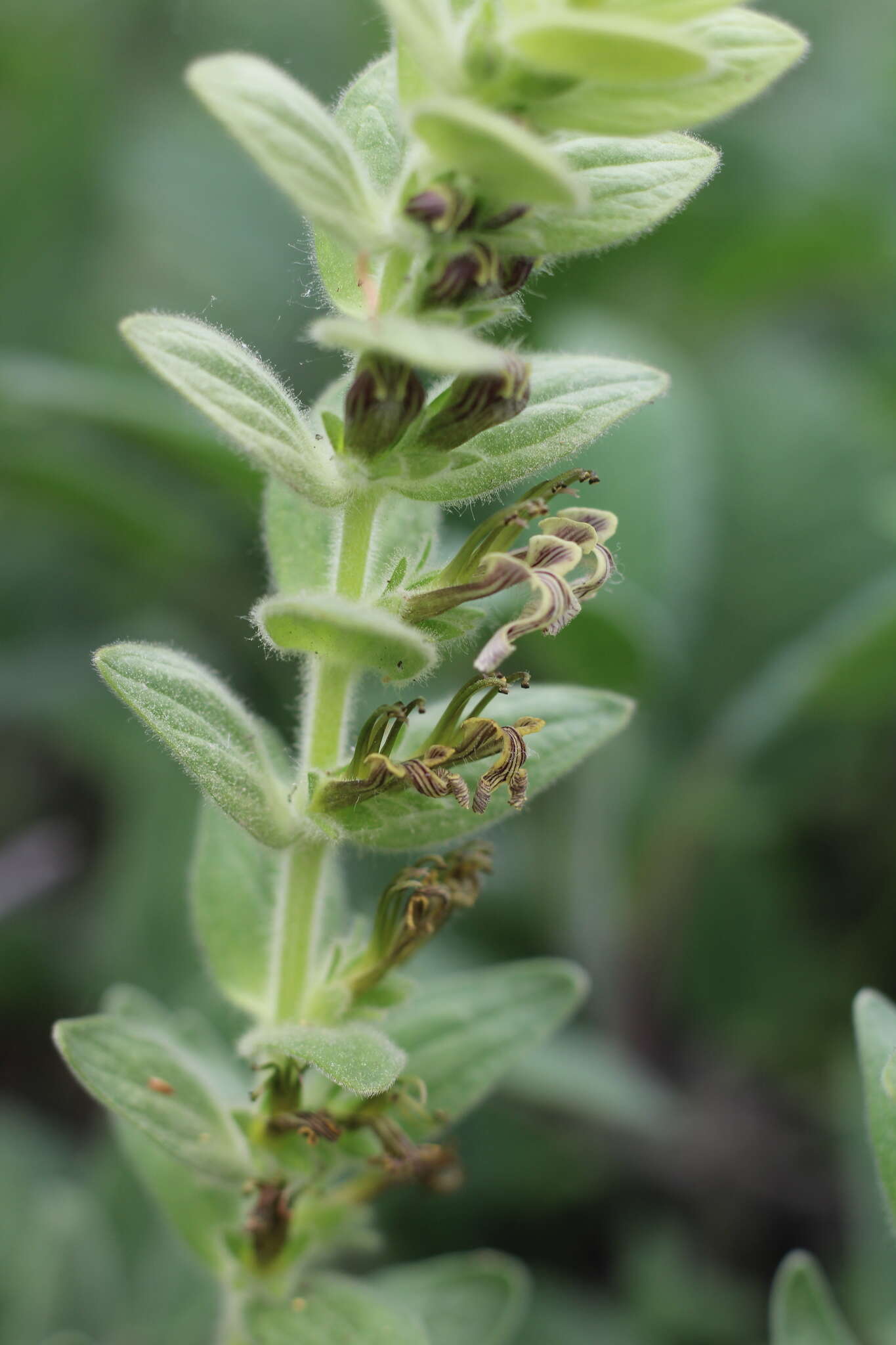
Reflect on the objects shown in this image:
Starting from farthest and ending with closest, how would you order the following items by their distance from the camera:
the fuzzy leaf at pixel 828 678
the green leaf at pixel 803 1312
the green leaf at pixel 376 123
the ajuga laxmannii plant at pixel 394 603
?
the fuzzy leaf at pixel 828 678, the green leaf at pixel 803 1312, the green leaf at pixel 376 123, the ajuga laxmannii plant at pixel 394 603

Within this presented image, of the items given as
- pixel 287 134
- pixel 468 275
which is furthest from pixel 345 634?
pixel 287 134

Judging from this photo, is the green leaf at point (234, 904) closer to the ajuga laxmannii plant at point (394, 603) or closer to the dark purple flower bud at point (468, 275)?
the ajuga laxmannii plant at point (394, 603)

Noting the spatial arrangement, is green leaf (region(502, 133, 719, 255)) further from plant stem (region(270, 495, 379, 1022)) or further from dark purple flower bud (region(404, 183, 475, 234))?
plant stem (region(270, 495, 379, 1022))

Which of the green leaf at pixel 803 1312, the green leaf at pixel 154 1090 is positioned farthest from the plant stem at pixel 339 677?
the green leaf at pixel 803 1312

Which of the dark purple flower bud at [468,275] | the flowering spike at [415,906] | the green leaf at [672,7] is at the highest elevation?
the green leaf at [672,7]

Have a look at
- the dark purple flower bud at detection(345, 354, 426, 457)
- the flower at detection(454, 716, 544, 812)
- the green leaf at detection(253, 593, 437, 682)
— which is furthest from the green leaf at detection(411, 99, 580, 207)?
the flower at detection(454, 716, 544, 812)
